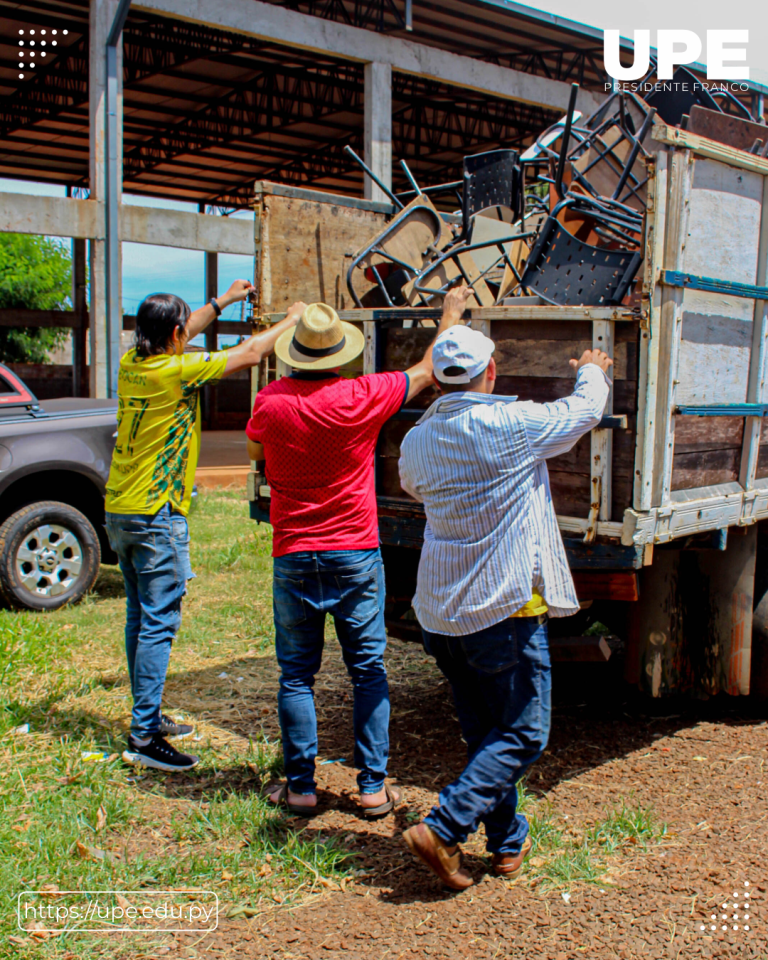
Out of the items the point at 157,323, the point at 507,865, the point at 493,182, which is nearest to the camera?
the point at 507,865

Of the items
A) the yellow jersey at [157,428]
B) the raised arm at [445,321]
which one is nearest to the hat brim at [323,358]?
the raised arm at [445,321]

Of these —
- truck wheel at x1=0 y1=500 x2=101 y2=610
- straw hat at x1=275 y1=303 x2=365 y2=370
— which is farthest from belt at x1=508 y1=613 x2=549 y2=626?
truck wheel at x1=0 y1=500 x2=101 y2=610

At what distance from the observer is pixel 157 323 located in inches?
159

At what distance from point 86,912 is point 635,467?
2.44m

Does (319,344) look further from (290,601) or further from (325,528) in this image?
(290,601)

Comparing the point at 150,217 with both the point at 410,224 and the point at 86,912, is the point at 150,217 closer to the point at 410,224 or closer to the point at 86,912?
the point at 410,224

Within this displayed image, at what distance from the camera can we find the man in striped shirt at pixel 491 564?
3.02m

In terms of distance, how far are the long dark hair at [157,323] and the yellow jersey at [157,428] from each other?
5cm

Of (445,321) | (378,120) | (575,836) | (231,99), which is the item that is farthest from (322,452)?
(231,99)

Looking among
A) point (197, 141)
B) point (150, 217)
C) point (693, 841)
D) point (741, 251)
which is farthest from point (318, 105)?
point (693, 841)

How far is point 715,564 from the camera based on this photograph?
424 centimetres

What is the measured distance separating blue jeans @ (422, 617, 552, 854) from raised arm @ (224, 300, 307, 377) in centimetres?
159

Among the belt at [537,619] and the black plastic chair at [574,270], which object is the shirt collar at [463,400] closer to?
the belt at [537,619]

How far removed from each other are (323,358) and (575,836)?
6.62 ft
